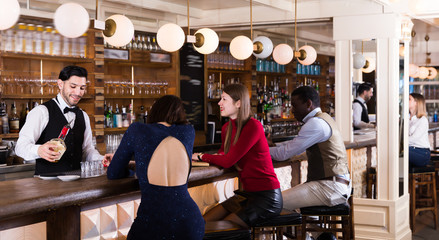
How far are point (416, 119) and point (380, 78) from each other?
1847 mm

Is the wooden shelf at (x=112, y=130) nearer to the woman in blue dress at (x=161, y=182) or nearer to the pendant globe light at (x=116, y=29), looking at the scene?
the pendant globe light at (x=116, y=29)

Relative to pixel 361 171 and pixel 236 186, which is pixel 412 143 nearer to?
pixel 361 171

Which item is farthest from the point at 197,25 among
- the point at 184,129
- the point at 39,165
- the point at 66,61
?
the point at 184,129

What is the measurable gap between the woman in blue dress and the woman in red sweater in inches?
28.8

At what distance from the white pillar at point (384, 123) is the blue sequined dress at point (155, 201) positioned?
10.6 feet

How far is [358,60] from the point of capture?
18.1 ft

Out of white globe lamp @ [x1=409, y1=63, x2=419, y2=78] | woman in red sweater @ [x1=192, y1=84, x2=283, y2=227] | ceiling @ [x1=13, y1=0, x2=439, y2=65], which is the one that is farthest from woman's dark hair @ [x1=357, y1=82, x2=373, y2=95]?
white globe lamp @ [x1=409, y1=63, x2=419, y2=78]

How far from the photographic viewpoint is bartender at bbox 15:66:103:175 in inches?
137

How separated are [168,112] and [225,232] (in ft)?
2.63

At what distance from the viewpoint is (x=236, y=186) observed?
13.4 feet

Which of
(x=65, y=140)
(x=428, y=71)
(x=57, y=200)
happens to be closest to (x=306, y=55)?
(x=65, y=140)

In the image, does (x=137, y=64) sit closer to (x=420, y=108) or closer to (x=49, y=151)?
(x=420, y=108)

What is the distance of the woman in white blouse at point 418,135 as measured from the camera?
643cm

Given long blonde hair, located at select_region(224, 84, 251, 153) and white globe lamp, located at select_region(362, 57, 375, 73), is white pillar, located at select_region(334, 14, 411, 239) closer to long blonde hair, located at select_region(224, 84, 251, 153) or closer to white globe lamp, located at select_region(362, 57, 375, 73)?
white globe lamp, located at select_region(362, 57, 375, 73)
